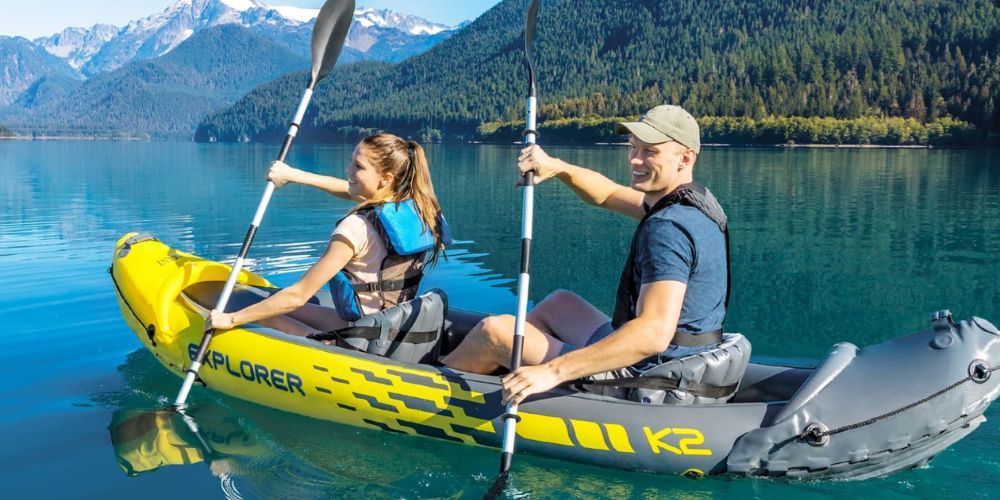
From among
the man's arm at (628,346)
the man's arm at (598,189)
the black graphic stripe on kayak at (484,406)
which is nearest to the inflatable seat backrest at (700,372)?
the man's arm at (628,346)

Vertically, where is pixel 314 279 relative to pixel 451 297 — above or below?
above

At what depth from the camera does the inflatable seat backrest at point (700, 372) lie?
17.1 feet

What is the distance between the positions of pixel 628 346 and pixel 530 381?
2.19 feet

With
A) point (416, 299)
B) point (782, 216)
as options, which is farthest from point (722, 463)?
point (782, 216)

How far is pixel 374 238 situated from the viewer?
6.20 m

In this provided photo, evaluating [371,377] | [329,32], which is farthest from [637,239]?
[329,32]

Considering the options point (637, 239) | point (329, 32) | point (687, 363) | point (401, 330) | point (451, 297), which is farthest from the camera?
point (451, 297)

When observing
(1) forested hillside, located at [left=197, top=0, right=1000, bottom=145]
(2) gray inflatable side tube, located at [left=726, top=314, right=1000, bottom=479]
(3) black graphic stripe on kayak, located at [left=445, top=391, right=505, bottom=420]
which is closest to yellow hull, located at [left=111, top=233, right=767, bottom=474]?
(3) black graphic stripe on kayak, located at [left=445, top=391, right=505, bottom=420]

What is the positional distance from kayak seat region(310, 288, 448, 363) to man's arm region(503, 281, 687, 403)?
1.61 meters

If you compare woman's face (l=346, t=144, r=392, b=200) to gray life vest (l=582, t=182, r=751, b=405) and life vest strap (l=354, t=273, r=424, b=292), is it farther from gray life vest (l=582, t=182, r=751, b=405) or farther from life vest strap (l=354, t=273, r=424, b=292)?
gray life vest (l=582, t=182, r=751, b=405)

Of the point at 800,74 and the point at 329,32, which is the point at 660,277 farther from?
the point at 800,74

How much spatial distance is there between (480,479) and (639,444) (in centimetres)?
122

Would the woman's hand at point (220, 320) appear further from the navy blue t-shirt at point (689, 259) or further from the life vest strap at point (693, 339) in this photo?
the life vest strap at point (693, 339)

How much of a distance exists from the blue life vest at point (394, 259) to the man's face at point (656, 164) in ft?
6.25
